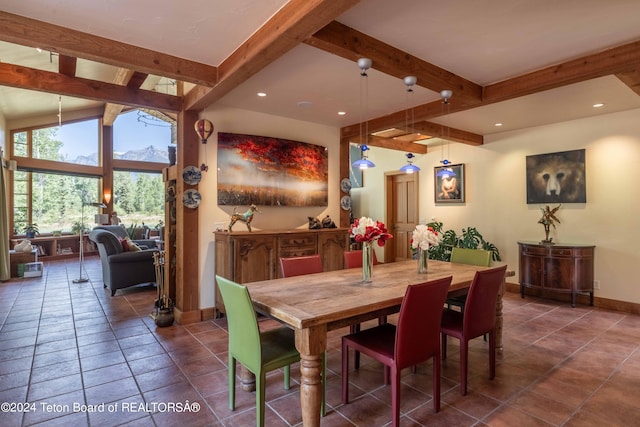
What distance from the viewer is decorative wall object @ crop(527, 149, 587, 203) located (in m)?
4.71

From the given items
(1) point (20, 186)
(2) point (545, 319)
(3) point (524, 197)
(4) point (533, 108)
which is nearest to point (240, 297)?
(2) point (545, 319)

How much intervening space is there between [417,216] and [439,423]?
516 centimetres

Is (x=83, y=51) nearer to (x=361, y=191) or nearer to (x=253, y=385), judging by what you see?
(x=253, y=385)

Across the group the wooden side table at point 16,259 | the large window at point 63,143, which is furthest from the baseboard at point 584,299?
the large window at point 63,143

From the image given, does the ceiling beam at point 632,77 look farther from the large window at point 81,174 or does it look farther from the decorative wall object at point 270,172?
the large window at point 81,174

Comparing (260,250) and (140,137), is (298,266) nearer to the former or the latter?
(260,250)

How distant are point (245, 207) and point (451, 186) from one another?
12.8ft

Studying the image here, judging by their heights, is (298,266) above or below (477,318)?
above

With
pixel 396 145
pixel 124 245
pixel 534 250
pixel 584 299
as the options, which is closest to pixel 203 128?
pixel 124 245

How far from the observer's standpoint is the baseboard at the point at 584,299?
433 cm

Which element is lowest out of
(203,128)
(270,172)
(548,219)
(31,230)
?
(31,230)

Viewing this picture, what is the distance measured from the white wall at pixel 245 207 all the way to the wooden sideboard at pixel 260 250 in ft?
0.47

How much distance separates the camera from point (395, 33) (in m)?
2.48

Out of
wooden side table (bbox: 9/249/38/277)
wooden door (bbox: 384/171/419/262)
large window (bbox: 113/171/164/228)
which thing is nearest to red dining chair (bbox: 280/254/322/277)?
wooden door (bbox: 384/171/419/262)
